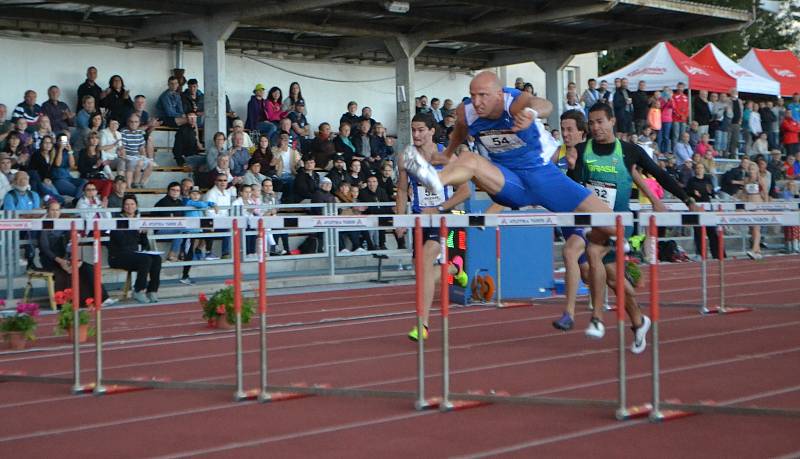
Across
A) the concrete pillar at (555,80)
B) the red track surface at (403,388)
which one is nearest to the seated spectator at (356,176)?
the red track surface at (403,388)

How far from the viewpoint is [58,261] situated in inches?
542

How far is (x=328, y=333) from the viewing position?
10750 mm

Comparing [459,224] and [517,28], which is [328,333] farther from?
[517,28]

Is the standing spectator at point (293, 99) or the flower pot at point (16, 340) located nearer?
the flower pot at point (16, 340)

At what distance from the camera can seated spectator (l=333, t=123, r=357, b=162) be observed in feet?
68.9

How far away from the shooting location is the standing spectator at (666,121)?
27062 millimetres

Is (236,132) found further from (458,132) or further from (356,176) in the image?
(458,132)

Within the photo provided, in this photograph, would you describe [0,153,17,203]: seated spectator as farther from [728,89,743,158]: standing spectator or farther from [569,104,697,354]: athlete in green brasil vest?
[728,89,743,158]: standing spectator

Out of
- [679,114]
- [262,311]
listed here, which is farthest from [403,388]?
[679,114]

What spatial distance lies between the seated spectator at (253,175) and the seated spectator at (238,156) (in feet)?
0.38

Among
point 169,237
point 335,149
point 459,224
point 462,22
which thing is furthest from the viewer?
point 462,22

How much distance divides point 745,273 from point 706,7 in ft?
25.3

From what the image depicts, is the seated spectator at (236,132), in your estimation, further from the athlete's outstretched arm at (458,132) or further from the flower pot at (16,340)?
the athlete's outstretched arm at (458,132)

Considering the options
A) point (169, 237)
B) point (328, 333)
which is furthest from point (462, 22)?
point (328, 333)
